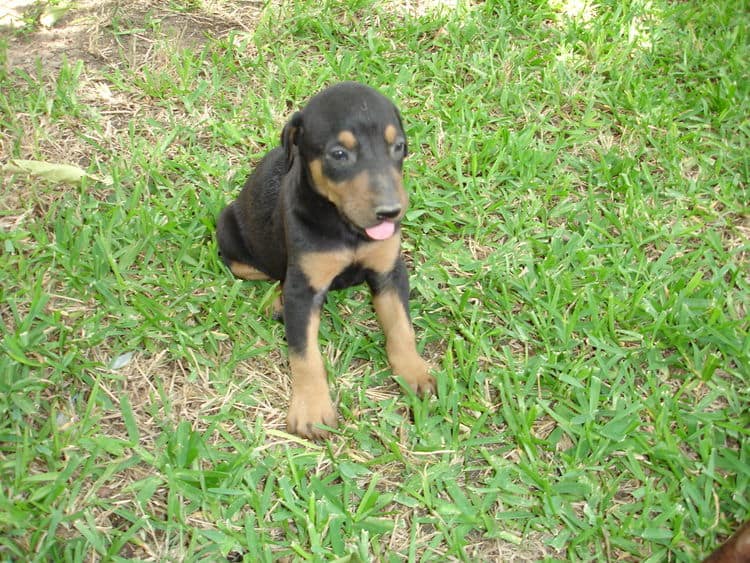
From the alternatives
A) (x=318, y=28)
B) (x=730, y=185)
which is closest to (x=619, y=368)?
(x=730, y=185)

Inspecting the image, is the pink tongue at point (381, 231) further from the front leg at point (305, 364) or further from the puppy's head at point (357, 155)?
the front leg at point (305, 364)

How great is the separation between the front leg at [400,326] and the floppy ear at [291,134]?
2.44 feet

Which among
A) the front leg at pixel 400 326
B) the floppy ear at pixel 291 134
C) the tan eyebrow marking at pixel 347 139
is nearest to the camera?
the tan eyebrow marking at pixel 347 139

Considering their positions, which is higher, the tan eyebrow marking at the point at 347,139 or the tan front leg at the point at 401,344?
the tan eyebrow marking at the point at 347,139

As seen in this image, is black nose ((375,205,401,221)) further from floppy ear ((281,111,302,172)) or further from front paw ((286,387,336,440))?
front paw ((286,387,336,440))

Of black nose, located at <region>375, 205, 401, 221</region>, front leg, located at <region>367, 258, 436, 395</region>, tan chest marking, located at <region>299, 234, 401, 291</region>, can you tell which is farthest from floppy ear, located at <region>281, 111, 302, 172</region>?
front leg, located at <region>367, 258, 436, 395</region>

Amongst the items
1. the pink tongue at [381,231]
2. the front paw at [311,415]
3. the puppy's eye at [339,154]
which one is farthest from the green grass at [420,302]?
the puppy's eye at [339,154]

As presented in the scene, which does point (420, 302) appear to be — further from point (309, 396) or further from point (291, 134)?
point (291, 134)

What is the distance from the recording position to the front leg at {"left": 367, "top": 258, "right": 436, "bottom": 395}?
356 cm

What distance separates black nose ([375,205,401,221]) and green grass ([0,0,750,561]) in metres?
1.04

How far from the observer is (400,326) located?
11.7ft

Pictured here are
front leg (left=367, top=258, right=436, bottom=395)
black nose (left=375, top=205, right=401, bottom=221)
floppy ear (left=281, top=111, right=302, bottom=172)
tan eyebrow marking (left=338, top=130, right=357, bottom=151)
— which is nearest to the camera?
black nose (left=375, top=205, right=401, bottom=221)

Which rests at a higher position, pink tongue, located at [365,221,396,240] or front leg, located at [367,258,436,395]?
pink tongue, located at [365,221,396,240]

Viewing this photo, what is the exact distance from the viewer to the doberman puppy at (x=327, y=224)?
3.02 meters
